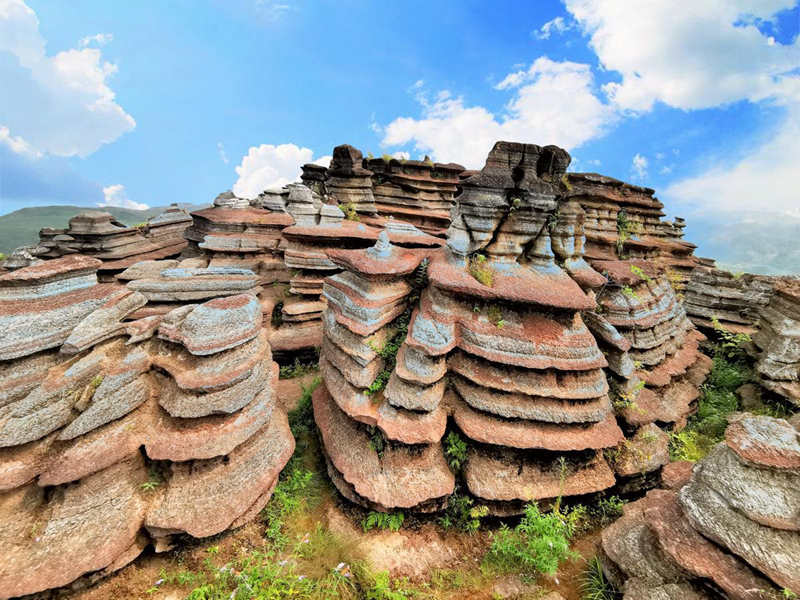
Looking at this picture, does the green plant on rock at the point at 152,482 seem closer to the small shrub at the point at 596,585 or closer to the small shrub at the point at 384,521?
the small shrub at the point at 384,521

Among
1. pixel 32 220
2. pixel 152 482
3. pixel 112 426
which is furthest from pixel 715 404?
pixel 32 220

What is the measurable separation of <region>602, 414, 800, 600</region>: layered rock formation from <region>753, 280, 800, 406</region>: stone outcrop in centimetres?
805

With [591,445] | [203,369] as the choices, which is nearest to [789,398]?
[591,445]

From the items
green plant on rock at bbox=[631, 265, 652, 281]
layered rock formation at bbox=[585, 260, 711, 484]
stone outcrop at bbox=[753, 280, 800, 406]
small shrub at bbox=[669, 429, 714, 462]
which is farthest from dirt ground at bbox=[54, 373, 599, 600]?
stone outcrop at bbox=[753, 280, 800, 406]

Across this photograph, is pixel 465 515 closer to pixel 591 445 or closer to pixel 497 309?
pixel 591 445

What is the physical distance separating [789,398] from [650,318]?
4.58 meters

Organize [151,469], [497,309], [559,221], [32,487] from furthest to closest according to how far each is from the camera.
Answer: [559,221] → [497,309] → [151,469] → [32,487]

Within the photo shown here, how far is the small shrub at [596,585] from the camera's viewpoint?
5227 mm

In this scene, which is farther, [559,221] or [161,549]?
[559,221]

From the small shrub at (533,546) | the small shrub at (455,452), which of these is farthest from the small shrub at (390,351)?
the small shrub at (533,546)

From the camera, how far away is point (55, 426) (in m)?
5.11

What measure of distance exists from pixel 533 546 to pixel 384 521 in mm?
2687

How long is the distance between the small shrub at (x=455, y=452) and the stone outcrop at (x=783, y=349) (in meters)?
10.2

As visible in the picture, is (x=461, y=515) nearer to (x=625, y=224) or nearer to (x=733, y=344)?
(x=733, y=344)
